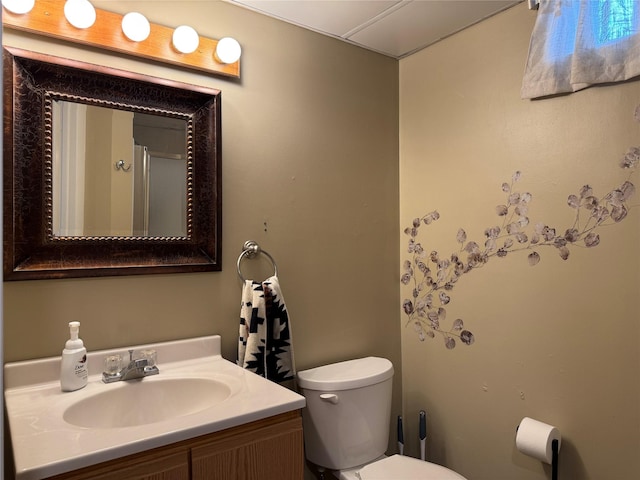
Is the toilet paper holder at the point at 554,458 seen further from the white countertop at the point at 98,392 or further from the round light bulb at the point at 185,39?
the round light bulb at the point at 185,39

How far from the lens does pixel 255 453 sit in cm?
115

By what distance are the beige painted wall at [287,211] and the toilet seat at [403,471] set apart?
0.45 metres

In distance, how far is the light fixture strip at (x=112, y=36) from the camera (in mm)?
1313

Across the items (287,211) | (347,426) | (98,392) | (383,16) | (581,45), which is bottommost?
(347,426)

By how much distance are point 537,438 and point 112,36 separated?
6.22 feet

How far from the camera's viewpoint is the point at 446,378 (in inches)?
77.0

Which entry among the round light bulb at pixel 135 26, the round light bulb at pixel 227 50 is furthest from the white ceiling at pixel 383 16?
the round light bulb at pixel 135 26

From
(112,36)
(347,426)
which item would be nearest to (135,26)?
(112,36)

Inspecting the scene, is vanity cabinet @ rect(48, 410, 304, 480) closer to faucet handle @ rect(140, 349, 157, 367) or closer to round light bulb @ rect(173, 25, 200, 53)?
faucet handle @ rect(140, 349, 157, 367)

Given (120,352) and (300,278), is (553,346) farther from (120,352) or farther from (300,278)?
(120,352)

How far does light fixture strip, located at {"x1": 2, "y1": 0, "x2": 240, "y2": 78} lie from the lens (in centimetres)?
131

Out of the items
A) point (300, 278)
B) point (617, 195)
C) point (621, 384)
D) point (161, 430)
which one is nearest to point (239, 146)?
point (300, 278)

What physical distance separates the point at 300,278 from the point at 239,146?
57cm

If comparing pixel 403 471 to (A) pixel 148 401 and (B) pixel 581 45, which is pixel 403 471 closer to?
(A) pixel 148 401
